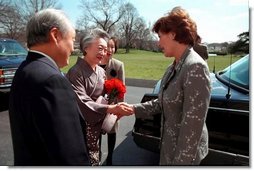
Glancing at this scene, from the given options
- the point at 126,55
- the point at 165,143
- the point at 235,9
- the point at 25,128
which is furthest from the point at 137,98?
the point at 25,128

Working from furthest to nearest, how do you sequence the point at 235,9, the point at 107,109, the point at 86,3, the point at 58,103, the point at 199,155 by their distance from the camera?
the point at 86,3 → the point at 235,9 → the point at 107,109 → the point at 199,155 → the point at 58,103

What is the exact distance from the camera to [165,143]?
51.8 inches

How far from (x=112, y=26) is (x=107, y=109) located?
2.65ft

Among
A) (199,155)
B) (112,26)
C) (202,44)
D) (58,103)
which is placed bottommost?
(199,155)

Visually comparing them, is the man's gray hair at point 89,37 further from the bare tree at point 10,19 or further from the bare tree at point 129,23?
the bare tree at point 10,19

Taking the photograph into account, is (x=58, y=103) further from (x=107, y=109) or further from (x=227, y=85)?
(x=227, y=85)

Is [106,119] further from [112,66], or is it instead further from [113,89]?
[112,66]

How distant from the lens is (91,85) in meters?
1.61

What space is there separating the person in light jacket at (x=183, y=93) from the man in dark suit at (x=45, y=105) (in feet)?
1.41

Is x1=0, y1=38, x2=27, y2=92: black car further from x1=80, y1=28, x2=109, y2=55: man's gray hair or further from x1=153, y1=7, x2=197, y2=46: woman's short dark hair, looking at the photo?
x1=153, y1=7, x2=197, y2=46: woman's short dark hair

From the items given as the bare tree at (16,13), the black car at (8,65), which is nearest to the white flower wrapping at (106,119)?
the bare tree at (16,13)

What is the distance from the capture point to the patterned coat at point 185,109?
3.84ft

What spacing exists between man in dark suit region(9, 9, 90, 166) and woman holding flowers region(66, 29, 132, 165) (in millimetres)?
577

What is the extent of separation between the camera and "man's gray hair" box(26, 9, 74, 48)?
97 centimetres
